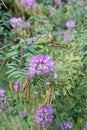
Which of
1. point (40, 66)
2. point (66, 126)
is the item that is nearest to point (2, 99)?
point (66, 126)

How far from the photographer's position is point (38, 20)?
3645 millimetres

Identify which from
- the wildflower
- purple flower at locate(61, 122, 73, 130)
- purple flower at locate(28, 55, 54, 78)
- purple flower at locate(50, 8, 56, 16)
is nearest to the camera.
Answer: purple flower at locate(28, 55, 54, 78)

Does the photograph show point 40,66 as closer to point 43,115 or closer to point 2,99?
point 43,115

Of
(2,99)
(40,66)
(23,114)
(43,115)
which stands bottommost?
(23,114)

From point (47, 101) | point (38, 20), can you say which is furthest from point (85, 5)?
point (47, 101)

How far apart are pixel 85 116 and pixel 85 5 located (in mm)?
1675

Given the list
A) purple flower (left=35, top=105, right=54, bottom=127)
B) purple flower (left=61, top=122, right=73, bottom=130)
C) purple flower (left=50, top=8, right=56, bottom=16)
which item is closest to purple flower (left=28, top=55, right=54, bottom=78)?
purple flower (left=35, top=105, right=54, bottom=127)

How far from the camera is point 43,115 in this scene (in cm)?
225

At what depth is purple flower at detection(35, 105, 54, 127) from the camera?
2.20 m

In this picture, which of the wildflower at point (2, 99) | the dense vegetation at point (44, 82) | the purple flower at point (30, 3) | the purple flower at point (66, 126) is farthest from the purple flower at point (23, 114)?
the purple flower at point (30, 3)

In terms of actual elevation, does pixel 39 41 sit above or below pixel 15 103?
above

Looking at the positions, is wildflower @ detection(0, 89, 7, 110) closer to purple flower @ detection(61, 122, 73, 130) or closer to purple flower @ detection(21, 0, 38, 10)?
purple flower @ detection(61, 122, 73, 130)

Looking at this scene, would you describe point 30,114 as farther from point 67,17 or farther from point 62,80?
point 67,17

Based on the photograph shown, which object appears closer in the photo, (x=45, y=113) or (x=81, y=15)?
(x=45, y=113)
